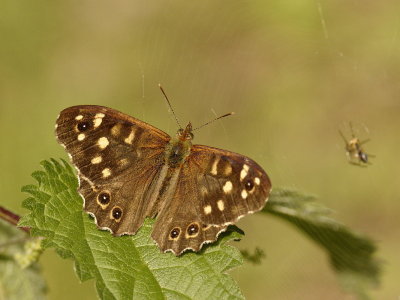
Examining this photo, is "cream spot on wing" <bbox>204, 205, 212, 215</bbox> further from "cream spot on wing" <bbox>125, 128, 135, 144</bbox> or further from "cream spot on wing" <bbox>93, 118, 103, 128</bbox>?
"cream spot on wing" <bbox>93, 118, 103, 128</bbox>

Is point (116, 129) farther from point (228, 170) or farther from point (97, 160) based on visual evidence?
point (228, 170)

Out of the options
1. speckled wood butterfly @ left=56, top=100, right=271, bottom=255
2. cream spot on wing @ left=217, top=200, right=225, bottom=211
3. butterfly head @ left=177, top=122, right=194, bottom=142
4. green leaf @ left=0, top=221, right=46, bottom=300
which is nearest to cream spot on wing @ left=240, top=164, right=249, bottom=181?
speckled wood butterfly @ left=56, top=100, right=271, bottom=255

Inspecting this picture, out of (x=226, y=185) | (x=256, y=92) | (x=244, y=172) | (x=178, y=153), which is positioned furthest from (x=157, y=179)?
(x=256, y=92)

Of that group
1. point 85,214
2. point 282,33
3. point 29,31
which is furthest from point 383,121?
point 29,31

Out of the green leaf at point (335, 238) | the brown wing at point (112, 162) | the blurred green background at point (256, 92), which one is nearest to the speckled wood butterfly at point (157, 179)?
the brown wing at point (112, 162)

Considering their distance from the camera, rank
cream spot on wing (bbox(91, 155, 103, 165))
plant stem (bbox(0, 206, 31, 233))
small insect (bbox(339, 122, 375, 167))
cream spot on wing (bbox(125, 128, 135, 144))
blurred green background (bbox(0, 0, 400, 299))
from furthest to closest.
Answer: blurred green background (bbox(0, 0, 400, 299)) → small insect (bbox(339, 122, 375, 167)) → cream spot on wing (bbox(125, 128, 135, 144)) → cream spot on wing (bbox(91, 155, 103, 165)) → plant stem (bbox(0, 206, 31, 233))

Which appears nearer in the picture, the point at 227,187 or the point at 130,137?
the point at 227,187
